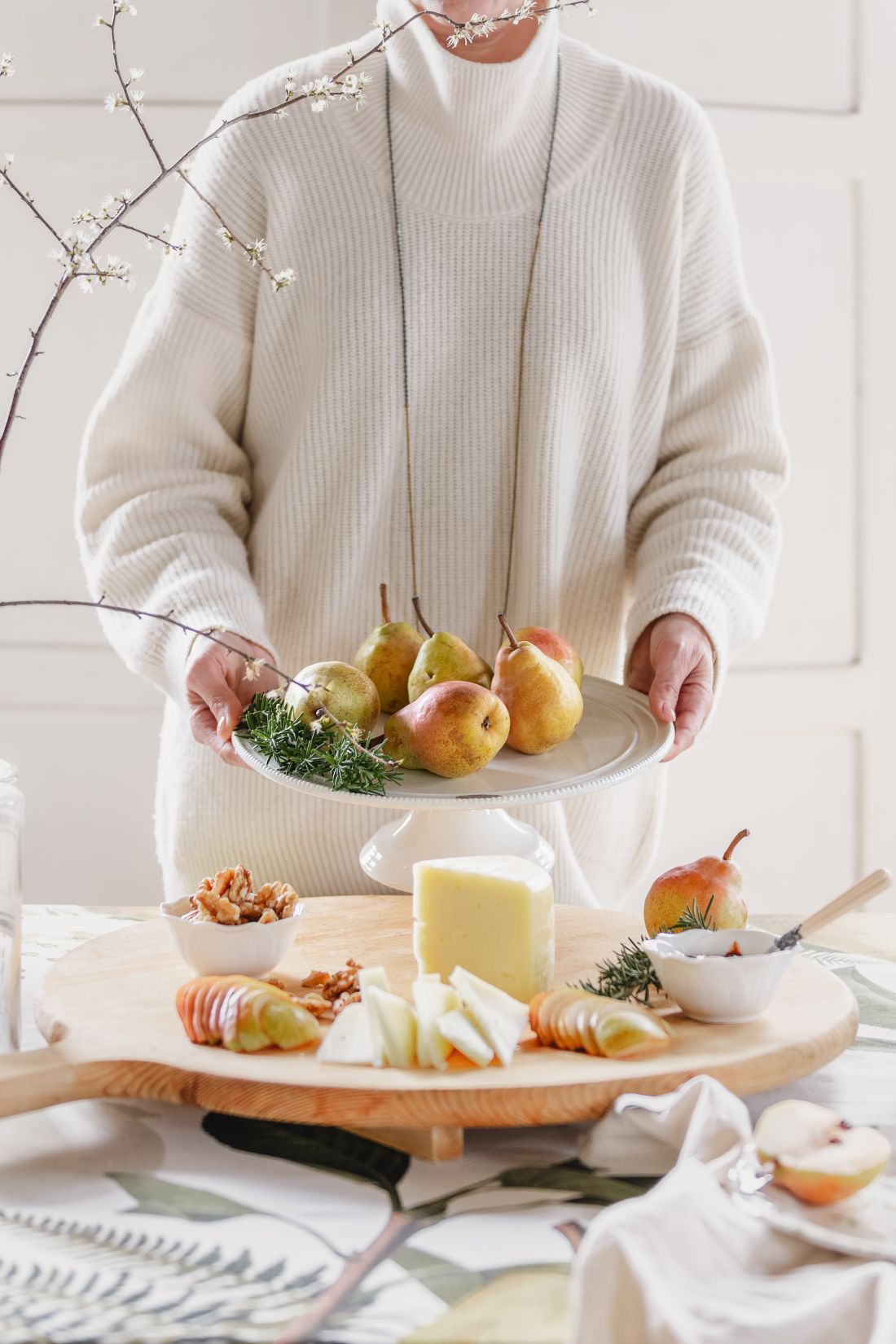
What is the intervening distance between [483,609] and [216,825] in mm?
406

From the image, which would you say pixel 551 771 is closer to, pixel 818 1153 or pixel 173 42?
pixel 818 1153

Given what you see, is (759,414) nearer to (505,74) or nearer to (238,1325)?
(505,74)

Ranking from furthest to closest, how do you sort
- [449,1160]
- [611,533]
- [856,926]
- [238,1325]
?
[611,533], [856,926], [449,1160], [238,1325]

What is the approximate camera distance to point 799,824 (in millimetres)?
2799

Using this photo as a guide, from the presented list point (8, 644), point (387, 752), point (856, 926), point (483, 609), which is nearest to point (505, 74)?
point (483, 609)

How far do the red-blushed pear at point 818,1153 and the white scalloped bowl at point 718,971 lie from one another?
191mm

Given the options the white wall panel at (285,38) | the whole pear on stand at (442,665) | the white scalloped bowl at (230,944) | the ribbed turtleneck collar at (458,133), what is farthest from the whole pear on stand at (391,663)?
the white wall panel at (285,38)

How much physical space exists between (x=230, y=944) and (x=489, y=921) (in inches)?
8.4

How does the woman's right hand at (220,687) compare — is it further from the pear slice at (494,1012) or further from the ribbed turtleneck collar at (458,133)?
the ribbed turtleneck collar at (458,133)

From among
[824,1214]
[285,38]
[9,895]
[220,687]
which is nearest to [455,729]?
Result: [220,687]

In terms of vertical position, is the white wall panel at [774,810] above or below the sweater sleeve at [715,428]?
below

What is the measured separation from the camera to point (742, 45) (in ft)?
8.48

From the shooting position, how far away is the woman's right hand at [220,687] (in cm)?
133

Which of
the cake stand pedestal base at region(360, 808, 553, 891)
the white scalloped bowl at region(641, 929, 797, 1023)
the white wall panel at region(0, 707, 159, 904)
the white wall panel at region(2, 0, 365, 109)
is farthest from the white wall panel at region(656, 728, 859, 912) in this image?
the white scalloped bowl at region(641, 929, 797, 1023)
